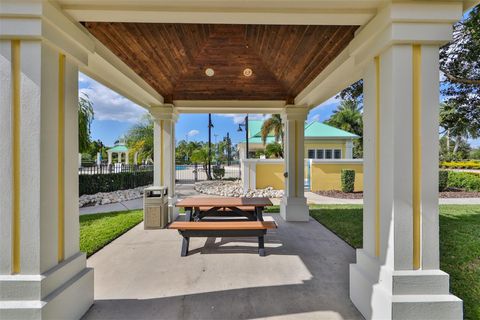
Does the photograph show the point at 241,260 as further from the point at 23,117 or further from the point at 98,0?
the point at 98,0

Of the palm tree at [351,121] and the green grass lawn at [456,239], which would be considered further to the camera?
the palm tree at [351,121]

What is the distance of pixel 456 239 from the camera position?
5.09 metres

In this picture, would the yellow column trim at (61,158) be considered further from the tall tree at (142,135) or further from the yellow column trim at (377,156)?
the tall tree at (142,135)

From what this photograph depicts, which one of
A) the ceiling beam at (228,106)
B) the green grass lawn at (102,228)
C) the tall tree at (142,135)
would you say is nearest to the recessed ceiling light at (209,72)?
the ceiling beam at (228,106)

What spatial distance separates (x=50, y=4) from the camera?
2.28m

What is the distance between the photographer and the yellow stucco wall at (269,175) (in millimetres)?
13008

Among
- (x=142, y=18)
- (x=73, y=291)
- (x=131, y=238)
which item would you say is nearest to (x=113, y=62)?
(x=142, y=18)

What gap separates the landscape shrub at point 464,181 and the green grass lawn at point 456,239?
703 centimetres

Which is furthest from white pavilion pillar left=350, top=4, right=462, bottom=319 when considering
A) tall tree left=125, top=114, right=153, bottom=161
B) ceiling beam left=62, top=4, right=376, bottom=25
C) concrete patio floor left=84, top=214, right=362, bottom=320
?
tall tree left=125, top=114, right=153, bottom=161

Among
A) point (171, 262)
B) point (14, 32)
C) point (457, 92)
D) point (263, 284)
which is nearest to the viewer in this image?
point (14, 32)

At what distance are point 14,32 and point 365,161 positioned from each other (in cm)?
374

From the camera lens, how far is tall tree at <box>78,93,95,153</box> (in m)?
10.1

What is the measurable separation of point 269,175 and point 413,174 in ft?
35.1

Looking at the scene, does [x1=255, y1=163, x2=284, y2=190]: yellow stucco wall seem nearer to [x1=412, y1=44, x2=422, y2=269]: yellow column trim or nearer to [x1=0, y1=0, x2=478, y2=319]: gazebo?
[x1=0, y1=0, x2=478, y2=319]: gazebo
